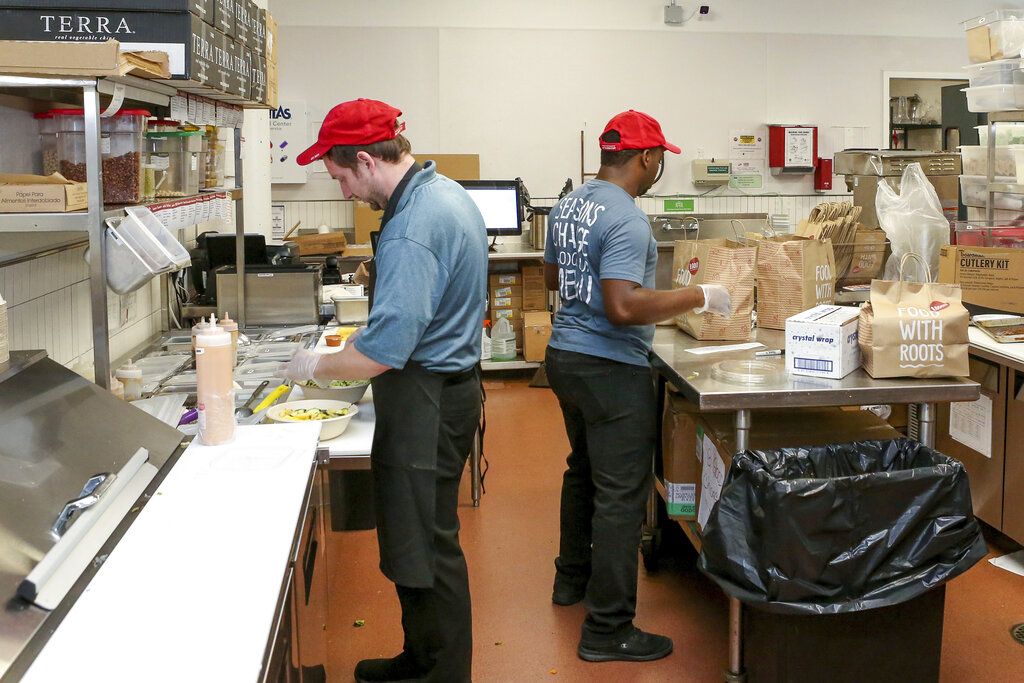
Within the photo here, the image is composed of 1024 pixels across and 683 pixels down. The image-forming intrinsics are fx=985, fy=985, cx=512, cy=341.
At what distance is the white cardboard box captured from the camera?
8.58 ft

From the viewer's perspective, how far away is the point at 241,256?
3912 millimetres

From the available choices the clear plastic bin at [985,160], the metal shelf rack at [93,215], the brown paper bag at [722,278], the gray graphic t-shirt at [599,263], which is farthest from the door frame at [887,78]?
the metal shelf rack at [93,215]

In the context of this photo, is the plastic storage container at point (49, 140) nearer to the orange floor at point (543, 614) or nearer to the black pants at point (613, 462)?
the black pants at point (613, 462)

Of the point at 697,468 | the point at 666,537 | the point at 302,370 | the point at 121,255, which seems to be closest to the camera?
the point at 121,255

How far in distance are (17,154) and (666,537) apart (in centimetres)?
250

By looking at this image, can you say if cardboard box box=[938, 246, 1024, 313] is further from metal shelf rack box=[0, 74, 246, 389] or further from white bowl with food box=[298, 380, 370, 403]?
metal shelf rack box=[0, 74, 246, 389]

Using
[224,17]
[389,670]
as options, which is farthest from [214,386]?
[224,17]

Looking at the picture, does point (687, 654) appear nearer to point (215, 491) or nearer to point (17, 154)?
point (215, 491)

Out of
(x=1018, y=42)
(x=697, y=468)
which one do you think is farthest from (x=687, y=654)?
(x=1018, y=42)

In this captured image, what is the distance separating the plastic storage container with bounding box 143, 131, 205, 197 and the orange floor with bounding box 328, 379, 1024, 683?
1425 mm

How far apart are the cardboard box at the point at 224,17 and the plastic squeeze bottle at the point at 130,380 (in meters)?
1.00

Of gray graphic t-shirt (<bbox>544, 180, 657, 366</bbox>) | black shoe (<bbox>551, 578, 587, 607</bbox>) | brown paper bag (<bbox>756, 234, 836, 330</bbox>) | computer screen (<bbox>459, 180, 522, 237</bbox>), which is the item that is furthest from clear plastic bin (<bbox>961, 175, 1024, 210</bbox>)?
computer screen (<bbox>459, 180, 522, 237</bbox>)

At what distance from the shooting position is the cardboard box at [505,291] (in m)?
6.91

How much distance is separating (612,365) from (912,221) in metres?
1.93
